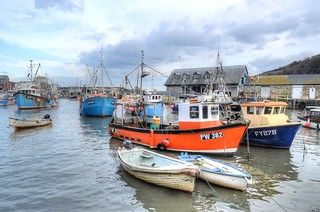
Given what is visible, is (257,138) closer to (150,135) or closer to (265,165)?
(265,165)

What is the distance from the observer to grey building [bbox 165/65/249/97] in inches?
2936

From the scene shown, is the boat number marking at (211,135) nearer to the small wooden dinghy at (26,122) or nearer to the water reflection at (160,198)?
the water reflection at (160,198)

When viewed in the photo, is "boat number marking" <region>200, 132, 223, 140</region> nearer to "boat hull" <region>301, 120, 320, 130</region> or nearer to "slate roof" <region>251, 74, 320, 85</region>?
"boat hull" <region>301, 120, 320, 130</region>

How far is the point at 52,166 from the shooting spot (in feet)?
64.1

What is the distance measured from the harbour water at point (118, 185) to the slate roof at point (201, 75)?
50.1 m

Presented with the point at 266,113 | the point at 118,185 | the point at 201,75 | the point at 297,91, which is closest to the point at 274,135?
the point at 266,113

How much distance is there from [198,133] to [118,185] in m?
6.80

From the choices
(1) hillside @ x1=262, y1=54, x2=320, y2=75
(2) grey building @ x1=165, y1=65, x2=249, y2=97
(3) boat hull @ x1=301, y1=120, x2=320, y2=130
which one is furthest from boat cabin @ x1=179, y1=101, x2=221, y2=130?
(1) hillside @ x1=262, y1=54, x2=320, y2=75

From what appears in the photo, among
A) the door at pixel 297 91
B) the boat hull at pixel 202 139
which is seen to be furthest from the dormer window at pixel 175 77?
the boat hull at pixel 202 139

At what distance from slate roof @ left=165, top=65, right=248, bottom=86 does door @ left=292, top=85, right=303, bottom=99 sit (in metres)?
10.5

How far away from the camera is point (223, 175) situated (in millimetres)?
15023

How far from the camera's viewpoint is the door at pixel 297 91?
71.2 meters

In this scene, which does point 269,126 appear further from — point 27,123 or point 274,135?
point 27,123

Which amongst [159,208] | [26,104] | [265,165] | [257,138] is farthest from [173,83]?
[159,208]
